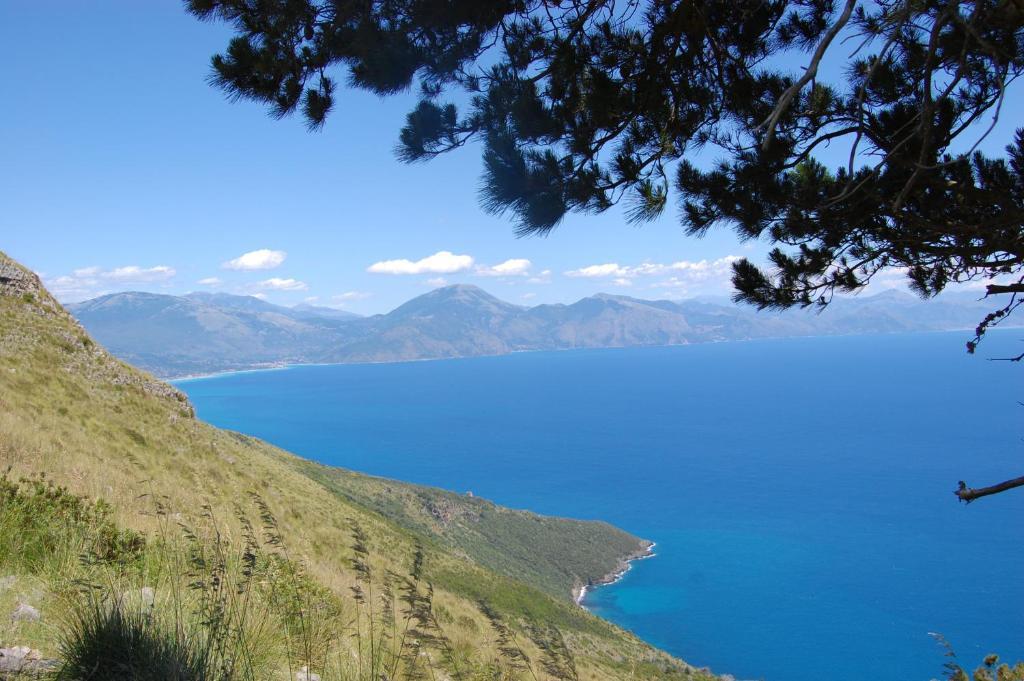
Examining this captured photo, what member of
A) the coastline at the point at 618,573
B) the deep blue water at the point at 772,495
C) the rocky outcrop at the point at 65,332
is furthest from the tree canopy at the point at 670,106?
the coastline at the point at 618,573

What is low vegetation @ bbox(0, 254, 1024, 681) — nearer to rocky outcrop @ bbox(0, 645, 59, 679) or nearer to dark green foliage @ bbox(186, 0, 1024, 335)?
rocky outcrop @ bbox(0, 645, 59, 679)

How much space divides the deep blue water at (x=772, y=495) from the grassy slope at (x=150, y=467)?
2066 centimetres

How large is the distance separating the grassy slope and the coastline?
18.8 m

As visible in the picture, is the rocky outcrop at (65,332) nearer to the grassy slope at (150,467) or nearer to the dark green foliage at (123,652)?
the grassy slope at (150,467)

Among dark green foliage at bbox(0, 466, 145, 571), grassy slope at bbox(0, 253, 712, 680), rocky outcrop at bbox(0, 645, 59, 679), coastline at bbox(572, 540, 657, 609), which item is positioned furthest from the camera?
coastline at bbox(572, 540, 657, 609)

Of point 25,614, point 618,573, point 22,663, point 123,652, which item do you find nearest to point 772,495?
point 618,573

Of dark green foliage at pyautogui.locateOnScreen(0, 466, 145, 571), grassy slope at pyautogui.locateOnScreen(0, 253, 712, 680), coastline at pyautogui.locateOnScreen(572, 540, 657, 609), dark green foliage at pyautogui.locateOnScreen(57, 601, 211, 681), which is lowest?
coastline at pyautogui.locateOnScreen(572, 540, 657, 609)

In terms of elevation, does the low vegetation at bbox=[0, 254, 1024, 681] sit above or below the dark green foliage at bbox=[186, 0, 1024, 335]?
below

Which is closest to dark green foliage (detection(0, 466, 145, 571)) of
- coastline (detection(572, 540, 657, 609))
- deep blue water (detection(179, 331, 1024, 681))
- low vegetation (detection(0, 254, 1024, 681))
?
low vegetation (detection(0, 254, 1024, 681))

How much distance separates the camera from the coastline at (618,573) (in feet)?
204

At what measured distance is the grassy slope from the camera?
7.60 m

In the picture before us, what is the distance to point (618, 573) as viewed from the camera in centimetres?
6700

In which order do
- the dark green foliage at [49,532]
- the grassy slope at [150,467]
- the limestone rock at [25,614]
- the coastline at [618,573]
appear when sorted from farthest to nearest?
the coastline at [618,573] → the grassy slope at [150,467] → the dark green foliage at [49,532] → the limestone rock at [25,614]

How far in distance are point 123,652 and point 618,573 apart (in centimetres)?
7002
